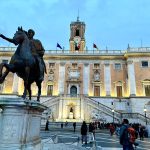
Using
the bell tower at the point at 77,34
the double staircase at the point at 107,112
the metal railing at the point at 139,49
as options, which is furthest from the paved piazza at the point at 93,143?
the bell tower at the point at 77,34

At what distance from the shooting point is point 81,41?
5491 centimetres

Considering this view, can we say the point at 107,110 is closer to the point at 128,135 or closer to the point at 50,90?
the point at 50,90

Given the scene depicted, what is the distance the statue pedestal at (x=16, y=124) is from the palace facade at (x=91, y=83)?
29.0 m

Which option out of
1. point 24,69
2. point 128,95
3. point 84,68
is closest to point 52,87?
point 84,68

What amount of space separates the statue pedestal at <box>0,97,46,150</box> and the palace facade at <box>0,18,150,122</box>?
29.0 meters

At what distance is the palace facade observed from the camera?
1401 inches

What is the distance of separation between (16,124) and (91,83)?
34447 mm

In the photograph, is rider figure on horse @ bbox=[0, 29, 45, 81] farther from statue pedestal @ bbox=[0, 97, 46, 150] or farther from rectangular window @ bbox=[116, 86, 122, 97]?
rectangular window @ bbox=[116, 86, 122, 97]

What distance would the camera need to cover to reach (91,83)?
39.9m

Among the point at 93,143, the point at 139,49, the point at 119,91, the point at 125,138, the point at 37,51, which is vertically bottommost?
the point at 93,143

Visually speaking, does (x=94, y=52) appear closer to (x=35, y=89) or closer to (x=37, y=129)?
(x=35, y=89)

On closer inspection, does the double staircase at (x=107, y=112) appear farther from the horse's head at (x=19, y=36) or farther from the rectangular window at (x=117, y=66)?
the horse's head at (x=19, y=36)

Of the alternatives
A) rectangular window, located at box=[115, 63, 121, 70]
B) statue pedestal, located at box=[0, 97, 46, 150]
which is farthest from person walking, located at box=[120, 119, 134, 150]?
rectangular window, located at box=[115, 63, 121, 70]

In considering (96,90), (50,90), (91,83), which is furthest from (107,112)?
(50,90)
